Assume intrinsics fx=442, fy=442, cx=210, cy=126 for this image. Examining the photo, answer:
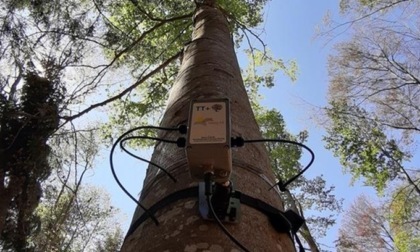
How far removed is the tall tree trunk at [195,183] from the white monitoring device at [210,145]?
12 cm

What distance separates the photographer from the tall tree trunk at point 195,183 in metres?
1.10

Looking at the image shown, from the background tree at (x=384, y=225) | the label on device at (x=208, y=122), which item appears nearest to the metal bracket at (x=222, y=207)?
the label on device at (x=208, y=122)

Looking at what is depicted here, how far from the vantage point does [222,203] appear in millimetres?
1140

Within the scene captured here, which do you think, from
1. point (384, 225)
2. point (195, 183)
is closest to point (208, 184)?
point (195, 183)

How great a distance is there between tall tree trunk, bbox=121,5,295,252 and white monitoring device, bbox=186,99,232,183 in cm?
12

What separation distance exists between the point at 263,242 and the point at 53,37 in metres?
6.62

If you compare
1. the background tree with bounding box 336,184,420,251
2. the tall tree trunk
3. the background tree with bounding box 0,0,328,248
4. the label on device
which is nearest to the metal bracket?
the tall tree trunk

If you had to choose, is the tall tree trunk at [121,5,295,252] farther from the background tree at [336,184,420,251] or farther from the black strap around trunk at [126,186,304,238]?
the background tree at [336,184,420,251]

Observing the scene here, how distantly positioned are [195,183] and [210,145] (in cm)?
21

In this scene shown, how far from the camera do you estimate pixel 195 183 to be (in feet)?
4.22

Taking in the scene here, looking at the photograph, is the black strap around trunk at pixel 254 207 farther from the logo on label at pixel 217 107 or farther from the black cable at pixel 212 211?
the logo on label at pixel 217 107

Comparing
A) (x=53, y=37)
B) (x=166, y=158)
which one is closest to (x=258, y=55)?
(x=53, y=37)

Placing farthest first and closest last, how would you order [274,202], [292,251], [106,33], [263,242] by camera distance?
[106,33] < [274,202] < [292,251] < [263,242]

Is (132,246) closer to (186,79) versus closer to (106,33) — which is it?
(186,79)
